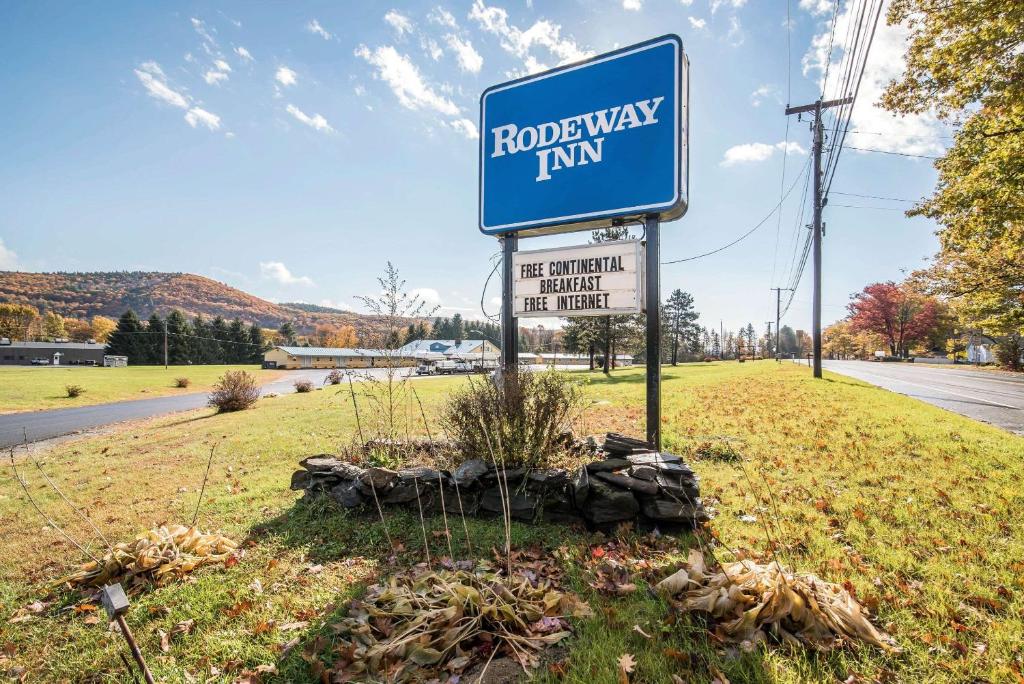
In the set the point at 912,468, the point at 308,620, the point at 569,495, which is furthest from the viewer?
the point at 912,468

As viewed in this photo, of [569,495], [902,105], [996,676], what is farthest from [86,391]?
[902,105]

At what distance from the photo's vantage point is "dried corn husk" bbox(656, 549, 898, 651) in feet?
7.50

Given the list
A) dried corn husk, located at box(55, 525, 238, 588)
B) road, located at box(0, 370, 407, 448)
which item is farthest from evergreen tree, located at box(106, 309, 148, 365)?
dried corn husk, located at box(55, 525, 238, 588)

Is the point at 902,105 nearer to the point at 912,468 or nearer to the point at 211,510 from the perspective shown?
the point at 912,468

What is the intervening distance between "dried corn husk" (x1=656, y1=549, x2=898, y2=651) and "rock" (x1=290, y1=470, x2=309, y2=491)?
13.9 ft

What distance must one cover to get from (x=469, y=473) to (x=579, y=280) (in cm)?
261

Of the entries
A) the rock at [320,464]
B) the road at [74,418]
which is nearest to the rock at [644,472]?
the rock at [320,464]

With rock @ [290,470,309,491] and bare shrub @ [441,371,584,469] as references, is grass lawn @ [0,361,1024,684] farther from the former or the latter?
bare shrub @ [441,371,584,469]

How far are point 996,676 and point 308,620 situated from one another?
3741 millimetres

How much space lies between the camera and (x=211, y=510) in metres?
4.95

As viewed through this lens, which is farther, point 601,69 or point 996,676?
point 601,69

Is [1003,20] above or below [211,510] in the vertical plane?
above

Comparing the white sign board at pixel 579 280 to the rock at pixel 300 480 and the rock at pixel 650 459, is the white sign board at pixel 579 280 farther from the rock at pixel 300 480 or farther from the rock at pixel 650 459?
the rock at pixel 300 480

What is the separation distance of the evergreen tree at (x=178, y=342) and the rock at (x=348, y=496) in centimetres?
7657
